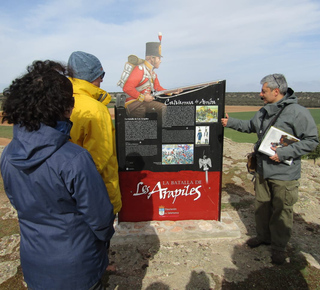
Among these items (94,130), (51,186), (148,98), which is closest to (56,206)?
(51,186)

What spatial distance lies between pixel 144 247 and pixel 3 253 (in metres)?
1.84

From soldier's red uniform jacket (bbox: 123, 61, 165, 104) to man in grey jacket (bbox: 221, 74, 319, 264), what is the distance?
1456 mm

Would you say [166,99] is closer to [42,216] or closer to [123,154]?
[123,154]

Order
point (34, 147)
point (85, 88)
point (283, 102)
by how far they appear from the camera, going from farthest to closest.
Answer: point (283, 102), point (85, 88), point (34, 147)

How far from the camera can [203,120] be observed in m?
3.63

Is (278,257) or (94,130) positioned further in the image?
(278,257)

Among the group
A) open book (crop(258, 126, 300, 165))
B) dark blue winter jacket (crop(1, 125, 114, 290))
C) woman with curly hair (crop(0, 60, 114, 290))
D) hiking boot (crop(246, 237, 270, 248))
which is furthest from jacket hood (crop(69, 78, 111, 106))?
hiking boot (crop(246, 237, 270, 248))

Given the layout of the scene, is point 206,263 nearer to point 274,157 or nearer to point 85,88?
point 274,157

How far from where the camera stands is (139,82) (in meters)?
3.58

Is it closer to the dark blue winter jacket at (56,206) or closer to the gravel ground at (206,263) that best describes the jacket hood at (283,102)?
the gravel ground at (206,263)

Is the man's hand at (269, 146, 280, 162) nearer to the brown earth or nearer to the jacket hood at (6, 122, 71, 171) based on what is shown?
the brown earth

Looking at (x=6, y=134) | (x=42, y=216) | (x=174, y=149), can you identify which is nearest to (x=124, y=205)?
(x=174, y=149)

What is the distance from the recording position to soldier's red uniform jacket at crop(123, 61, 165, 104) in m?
3.54

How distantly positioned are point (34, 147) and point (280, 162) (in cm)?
267
